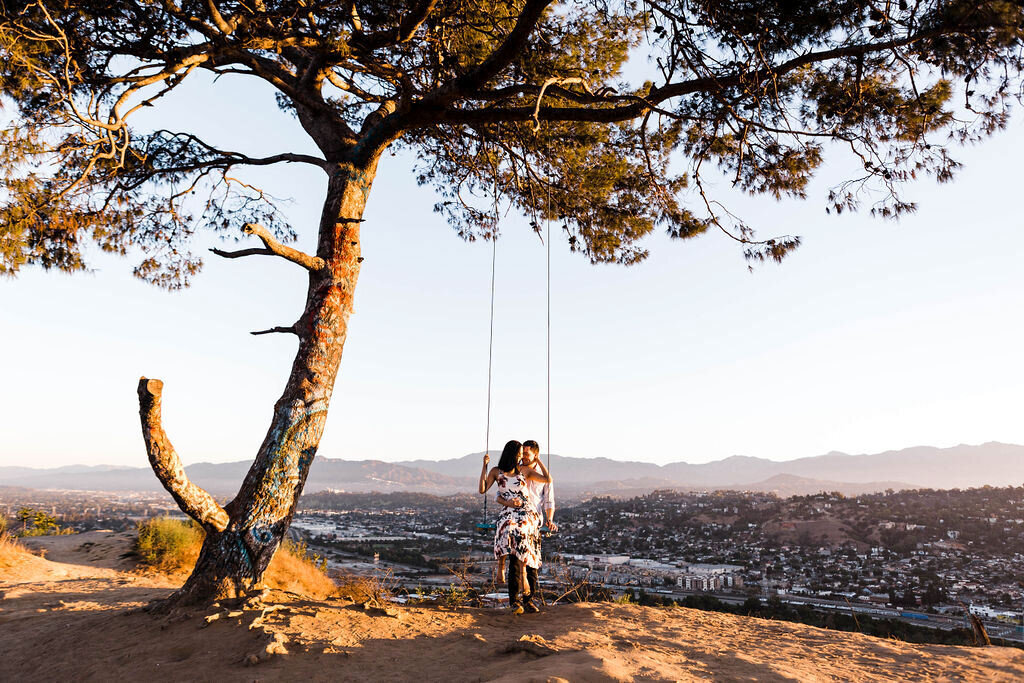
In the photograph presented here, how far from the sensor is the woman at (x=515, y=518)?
582cm

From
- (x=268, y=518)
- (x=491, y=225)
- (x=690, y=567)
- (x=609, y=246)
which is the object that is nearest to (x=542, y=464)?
(x=268, y=518)

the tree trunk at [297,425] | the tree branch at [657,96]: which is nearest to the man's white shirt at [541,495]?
the tree trunk at [297,425]

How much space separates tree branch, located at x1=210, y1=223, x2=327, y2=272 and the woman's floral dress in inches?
132

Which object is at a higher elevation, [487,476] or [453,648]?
[487,476]

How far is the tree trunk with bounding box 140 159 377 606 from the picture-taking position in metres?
5.79

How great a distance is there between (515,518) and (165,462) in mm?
3400

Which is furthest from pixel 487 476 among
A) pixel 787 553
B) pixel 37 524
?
pixel 787 553

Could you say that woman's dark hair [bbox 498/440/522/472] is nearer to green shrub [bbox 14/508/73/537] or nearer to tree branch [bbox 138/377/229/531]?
tree branch [bbox 138/377/229/531]

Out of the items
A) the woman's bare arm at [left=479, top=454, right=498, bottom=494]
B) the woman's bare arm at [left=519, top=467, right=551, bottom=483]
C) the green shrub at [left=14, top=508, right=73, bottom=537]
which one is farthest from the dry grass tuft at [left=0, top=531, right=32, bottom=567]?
the woman's bare arm at [left=519, top=467, right=551, bottom=483]

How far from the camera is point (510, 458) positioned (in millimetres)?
6074

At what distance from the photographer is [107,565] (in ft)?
37.2

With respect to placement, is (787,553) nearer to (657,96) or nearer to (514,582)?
(514,582)

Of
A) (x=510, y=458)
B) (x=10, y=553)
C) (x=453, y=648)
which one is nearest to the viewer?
(x=453, y=648)

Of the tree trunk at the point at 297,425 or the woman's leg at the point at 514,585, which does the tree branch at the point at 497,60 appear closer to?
the tree trunk at the point at 297,425
